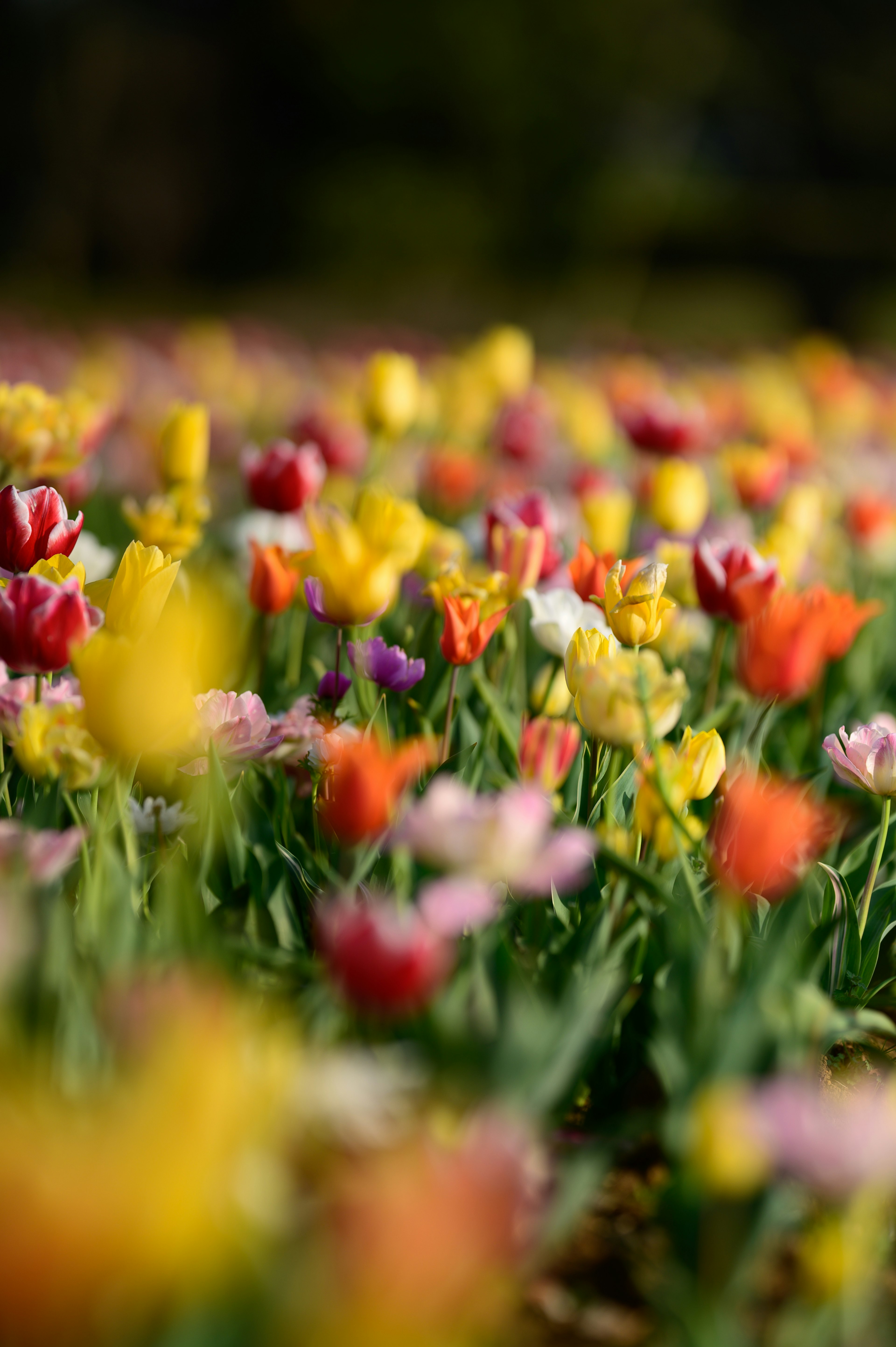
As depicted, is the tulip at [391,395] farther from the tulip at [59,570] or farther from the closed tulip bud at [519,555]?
the tulip at [59,570]

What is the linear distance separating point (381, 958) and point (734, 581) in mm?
1024

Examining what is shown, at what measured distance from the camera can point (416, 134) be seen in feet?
59.0

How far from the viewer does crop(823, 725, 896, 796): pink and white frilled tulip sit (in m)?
1.56

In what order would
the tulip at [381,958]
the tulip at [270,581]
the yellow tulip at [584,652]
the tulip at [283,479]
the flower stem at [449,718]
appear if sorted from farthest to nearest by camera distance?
1. the tulip at [283,479]
2. the tulip at [270,581]
3. the flower stem at [449,718]
4. the yellow tulip at [584,652]
5. the tulip at [381,958]

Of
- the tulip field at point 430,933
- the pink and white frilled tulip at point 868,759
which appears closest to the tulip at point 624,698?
the tulip field at point 430,933

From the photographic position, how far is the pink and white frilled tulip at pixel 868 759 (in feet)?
5.13

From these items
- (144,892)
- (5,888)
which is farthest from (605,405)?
(5,888)

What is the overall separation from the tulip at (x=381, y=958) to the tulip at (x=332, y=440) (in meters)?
2.21

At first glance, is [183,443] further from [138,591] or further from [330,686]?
[138,591]

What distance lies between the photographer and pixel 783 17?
17141 mm

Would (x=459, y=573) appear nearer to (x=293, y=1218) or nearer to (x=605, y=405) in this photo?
(x=293, y=1218)

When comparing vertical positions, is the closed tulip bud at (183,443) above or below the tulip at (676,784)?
below

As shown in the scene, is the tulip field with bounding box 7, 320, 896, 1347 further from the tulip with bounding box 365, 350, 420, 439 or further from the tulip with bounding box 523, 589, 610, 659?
the tulip with bounding box 365, 350, 420, 439

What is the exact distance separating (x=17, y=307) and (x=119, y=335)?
8.99 feet
